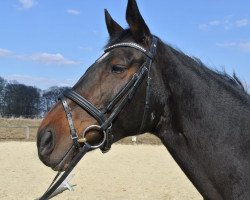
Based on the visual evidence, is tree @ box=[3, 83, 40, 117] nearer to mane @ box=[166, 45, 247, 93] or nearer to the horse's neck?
mane @ box=[166, 45, 247, 93]

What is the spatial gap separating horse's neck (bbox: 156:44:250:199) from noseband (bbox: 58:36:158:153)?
0.68ft

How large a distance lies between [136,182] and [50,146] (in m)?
12.8

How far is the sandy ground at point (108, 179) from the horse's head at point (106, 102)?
33.2 ft

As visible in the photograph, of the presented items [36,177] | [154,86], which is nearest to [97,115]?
[154,86]

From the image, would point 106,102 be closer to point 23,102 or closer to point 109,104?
point 109,104

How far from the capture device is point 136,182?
15703 millimetres

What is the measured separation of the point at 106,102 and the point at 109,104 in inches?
1.2

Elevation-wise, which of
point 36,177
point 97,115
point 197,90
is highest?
point 197,90

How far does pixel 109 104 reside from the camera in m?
3.39

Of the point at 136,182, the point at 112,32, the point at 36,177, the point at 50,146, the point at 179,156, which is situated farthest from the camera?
the point at 36,177

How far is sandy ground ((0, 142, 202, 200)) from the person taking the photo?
44.6 feet

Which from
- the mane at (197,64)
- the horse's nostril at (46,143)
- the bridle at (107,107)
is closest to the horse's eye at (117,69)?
the bridle at (107,107)

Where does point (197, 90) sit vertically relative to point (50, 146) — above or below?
above

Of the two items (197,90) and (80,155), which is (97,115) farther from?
Result: (197,90)
